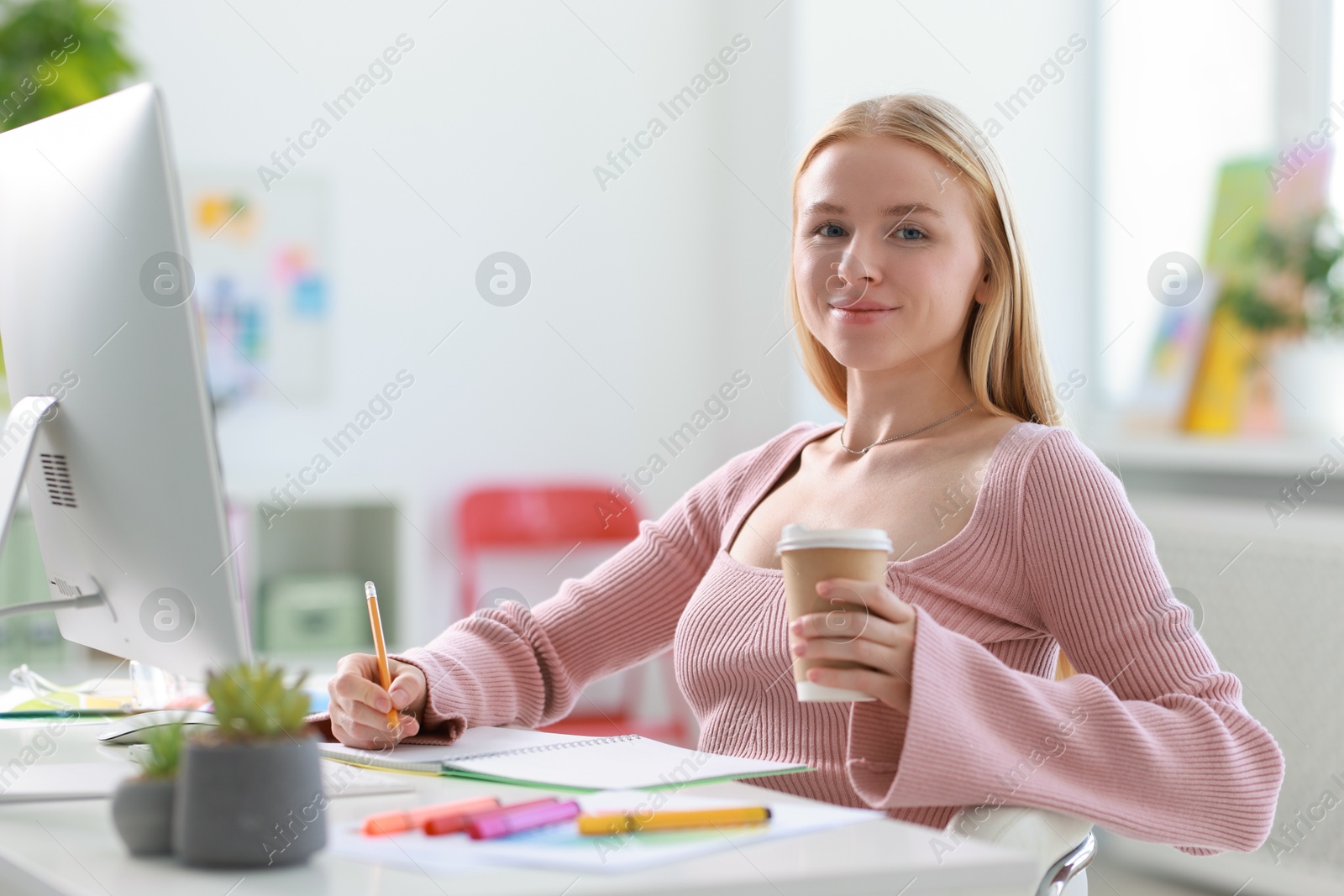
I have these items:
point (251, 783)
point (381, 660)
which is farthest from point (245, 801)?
point (381, 660)

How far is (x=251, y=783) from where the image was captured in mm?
799

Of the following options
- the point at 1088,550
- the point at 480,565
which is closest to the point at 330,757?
the point at 1088,550

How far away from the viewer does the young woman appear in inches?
42.8

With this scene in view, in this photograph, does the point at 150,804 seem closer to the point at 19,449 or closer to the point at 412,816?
the point at 412,816

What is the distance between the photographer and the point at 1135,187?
369cm

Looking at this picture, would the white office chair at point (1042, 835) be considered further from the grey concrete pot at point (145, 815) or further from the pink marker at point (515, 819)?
the grey concrete pot at point (145, 815)

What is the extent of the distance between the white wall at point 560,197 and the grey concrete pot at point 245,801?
2943mm

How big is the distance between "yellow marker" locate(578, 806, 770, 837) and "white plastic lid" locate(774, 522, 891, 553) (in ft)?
0.67

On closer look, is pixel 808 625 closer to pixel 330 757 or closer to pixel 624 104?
pixel 330 757

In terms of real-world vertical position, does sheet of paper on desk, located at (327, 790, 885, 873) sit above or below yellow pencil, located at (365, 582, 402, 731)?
below

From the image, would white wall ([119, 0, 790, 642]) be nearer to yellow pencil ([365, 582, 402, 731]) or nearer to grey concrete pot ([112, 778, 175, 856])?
yellow pencil ([365, 582, 402, 731])

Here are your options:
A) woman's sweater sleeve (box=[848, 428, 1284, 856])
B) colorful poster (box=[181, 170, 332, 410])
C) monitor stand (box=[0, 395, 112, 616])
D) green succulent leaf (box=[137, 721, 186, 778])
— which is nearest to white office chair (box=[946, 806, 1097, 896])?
woman's sweater sleeve (box=[848, 428, 1284, 856])

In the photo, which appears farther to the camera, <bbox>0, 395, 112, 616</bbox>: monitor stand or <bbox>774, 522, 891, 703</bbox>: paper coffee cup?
<bbox>0, 395, 112, 616</bbox>: monitor stand

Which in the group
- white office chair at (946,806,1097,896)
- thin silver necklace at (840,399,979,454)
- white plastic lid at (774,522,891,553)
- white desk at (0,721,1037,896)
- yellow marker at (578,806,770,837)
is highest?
thin silver necklace at (840,399,979,454)
